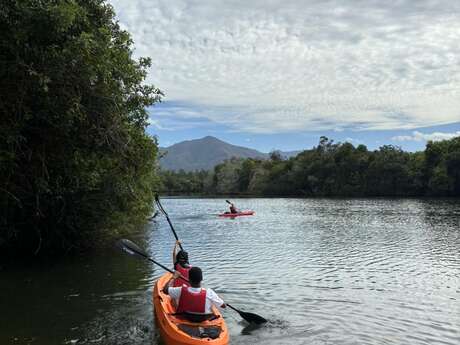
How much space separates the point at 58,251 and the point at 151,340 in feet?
44.4

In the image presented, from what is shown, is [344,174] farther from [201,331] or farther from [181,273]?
[201,331]

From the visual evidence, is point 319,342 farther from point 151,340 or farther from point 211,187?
point 211,187

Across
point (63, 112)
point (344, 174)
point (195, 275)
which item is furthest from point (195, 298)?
point (344, 174)

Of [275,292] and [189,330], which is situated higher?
[189,330]

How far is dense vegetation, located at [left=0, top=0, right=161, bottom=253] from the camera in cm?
1152

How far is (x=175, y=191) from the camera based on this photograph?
167 m

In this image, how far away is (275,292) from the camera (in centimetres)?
1673

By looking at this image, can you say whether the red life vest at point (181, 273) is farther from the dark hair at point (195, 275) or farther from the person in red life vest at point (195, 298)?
the dark hair at point (195, 275)

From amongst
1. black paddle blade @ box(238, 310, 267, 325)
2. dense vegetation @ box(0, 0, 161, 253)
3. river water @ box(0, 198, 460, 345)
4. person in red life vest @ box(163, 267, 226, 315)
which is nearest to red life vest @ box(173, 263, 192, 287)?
river water @ box(0, 198, 460, 345)

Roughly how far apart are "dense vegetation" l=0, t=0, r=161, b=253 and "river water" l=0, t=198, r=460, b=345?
300 cm

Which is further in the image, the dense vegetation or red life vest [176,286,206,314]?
the dense vegetation

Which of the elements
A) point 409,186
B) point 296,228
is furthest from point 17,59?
point 409,186

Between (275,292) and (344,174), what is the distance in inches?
4262

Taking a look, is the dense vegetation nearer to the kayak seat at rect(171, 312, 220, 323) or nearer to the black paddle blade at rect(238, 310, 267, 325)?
the kayak seat at rect(171, 312, 220, 323)
